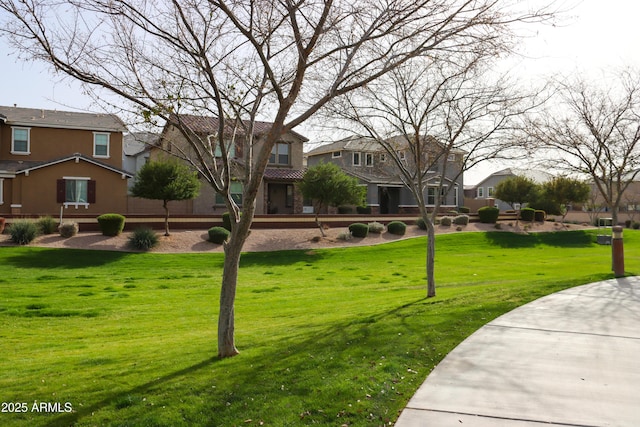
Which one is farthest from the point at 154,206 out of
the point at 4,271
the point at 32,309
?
the point at 32,309

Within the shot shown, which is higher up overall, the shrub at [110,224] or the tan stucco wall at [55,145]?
the tan stucco wall at [55,145]

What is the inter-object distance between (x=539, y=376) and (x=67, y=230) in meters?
22.8

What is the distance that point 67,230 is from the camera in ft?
79.4

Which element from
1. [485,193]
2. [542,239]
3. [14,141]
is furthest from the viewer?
[485,193]

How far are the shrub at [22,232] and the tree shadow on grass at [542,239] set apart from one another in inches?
940

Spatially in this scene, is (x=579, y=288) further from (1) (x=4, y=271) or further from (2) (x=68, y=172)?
(2) (x=68, y=172)

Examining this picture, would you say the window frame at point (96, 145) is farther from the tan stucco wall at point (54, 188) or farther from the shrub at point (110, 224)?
the shrub at point (110, 224)

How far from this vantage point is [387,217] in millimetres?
35719

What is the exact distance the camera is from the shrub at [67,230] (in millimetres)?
24188

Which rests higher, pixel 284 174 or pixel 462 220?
pixel 284 174

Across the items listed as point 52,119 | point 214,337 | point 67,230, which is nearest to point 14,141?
point 52,119

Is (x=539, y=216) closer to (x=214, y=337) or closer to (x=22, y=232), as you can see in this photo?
(x=22, y=232)

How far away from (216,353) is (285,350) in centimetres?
93

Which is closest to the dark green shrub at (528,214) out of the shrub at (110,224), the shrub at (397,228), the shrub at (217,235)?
the shrub at (397,228)
